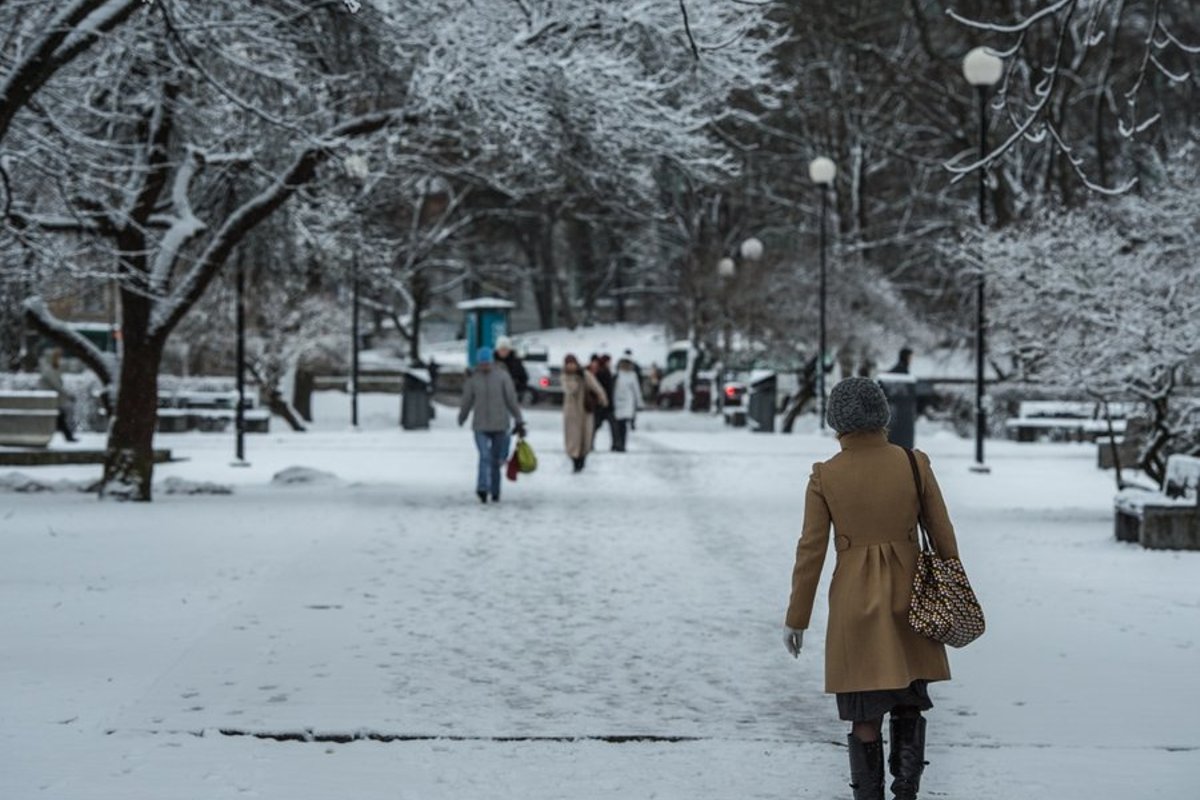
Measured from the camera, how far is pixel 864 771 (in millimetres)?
6223

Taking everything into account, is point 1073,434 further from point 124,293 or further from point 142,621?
→ point 142,621

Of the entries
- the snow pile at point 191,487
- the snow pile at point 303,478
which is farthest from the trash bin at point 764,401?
the snow pile at point 191,487

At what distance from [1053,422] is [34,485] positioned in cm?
1991

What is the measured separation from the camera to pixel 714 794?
267 inches

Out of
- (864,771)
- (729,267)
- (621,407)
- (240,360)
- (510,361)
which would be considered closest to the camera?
(864,771)

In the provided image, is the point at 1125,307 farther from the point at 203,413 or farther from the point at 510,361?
the point at 203,413

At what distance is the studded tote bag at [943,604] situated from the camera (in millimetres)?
6082

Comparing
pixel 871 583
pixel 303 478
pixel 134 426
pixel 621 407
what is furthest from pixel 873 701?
pixel 621 407

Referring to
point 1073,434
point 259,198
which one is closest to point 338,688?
point 259,198

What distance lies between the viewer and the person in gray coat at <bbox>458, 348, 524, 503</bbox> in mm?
19438

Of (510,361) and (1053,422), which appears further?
(1053,422)

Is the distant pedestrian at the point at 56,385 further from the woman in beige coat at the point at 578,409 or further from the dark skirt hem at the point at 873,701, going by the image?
the dark skirt hem at the point at 873,701

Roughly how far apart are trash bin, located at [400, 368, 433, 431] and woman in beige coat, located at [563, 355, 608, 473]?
12.4 m

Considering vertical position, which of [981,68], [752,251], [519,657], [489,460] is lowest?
[519,657]
